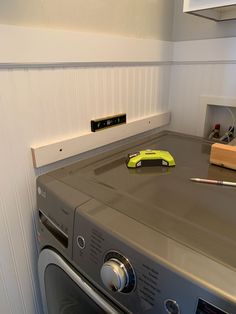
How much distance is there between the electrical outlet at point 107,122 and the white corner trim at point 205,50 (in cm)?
39

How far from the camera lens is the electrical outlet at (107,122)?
87 centimetres

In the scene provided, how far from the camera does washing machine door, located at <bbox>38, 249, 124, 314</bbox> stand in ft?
1.63

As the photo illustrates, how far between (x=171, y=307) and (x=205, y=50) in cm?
96

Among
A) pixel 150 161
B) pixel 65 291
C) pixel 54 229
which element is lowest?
pixel 65 291

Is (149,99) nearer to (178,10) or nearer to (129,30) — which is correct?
(129,30)

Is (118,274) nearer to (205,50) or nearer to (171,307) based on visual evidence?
(171,307)

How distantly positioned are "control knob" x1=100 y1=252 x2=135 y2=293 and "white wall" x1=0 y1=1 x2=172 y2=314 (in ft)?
1.30

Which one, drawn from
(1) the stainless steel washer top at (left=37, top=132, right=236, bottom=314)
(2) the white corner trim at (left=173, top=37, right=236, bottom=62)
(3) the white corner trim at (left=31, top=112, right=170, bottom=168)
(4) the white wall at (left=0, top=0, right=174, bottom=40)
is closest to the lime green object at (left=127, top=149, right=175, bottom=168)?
(1) the stainless steel washer top at (left=37, top=132, right=236, bottom=314)

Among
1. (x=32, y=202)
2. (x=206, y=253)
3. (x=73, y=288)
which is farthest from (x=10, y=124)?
(x=206, y=253)

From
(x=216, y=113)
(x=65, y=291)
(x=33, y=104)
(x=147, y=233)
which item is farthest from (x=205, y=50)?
(x=65, y=291)

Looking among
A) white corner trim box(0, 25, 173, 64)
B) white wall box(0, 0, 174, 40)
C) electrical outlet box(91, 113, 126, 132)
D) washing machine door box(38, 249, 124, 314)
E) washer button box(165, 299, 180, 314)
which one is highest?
white wall box(0, 0, 174, 40)

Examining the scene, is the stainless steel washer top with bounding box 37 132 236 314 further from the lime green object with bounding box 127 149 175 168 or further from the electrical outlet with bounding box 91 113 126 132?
the electrical outlet with bounding box 91 113 126 132

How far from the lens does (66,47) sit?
0.72 metres

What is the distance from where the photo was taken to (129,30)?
0.90 metres
